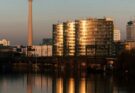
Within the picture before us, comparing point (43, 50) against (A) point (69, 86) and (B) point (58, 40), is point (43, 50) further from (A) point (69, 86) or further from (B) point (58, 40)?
(A) point (69, 86)

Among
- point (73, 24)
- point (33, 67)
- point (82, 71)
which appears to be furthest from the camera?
point (73, 24)

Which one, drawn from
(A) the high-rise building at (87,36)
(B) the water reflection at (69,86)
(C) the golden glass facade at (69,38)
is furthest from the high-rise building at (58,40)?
(B) the water reflection at (69,86)

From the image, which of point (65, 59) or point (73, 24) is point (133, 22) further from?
point (65, 59)

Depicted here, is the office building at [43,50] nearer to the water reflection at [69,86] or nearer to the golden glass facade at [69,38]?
the golden glass facade at [69,38]

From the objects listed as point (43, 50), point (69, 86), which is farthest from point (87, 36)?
point (69, 86)

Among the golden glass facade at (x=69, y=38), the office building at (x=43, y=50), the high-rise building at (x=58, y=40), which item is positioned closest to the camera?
the golden glass facade at (x=69, y=38)

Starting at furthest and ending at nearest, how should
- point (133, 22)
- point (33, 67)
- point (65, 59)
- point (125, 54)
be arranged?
point (133, 22) → point (33, 67) → point (65, 59) → point (125, 54)

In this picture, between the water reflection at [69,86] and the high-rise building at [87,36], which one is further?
the high-rise building at [87,36]

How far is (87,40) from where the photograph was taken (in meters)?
129

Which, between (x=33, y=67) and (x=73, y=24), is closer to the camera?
(x=33, y=67)

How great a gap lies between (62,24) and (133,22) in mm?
32679

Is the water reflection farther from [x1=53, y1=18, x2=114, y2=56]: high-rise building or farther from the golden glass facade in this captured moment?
the golden glass facade

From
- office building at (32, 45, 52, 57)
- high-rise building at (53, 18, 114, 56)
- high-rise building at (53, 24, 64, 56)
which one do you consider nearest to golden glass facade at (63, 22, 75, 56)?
high-rise building at (53, 18, 114, 56)

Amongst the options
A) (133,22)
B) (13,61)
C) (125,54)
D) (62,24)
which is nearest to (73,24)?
(62,24)
